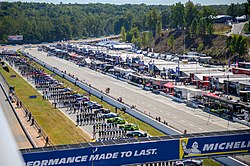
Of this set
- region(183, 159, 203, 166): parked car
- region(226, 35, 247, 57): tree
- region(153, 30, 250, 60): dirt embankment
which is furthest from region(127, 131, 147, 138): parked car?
region(153, 30, 250, 60): dirt embankment

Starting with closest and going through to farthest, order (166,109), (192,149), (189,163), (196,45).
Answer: (192,149) < (189,163) < (166,109) < (196,45)

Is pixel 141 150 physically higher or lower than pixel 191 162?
higher

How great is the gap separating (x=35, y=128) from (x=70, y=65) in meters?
17.5

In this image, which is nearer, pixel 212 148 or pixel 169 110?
pixel 212 148

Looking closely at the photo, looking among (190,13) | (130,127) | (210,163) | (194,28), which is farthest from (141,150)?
(190,13)

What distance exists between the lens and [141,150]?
21.7ft

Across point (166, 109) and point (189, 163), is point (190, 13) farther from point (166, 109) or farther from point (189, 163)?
point (189, 163)

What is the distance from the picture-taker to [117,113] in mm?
12828

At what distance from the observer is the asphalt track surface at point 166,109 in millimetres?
11094

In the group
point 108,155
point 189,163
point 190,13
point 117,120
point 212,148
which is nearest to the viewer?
point 108,155

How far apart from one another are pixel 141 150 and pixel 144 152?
0.06 meters

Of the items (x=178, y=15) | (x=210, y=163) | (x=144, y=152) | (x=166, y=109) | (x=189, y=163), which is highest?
(x=178, y=15)

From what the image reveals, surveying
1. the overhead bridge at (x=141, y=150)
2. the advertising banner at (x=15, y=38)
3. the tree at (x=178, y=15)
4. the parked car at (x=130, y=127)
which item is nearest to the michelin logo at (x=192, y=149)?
the overhead bridge at (x=141, y=150)

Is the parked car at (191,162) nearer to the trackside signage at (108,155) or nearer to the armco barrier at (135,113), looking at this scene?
the trackside signage at (108,155)
